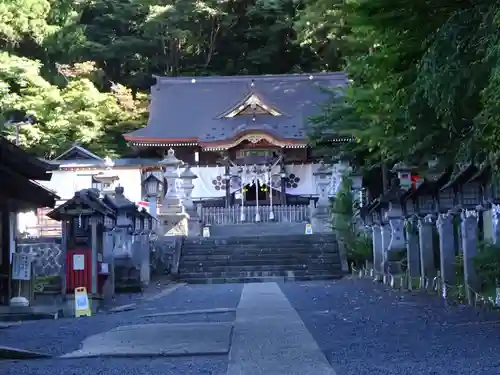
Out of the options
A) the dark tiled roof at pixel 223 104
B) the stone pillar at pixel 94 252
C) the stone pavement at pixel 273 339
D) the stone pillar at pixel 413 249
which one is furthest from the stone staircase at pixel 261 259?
the dark tiled roof at pixel 223 104

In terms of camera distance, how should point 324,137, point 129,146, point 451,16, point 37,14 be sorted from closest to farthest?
point 451,16 → point 324,137 → point 37,14 → point 129,146

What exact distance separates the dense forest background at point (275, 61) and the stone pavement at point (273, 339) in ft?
6.18

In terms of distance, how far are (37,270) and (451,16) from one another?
11.1 m

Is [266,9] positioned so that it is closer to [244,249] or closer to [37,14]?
[37,14]

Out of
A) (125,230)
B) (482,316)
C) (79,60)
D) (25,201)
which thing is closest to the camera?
(482,316)

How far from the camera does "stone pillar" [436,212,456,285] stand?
12.0 m

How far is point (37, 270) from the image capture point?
589 inches

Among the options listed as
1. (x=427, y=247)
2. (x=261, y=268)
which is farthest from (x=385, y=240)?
(x=261, y=268)

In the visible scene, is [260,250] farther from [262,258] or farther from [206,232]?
[206,232]

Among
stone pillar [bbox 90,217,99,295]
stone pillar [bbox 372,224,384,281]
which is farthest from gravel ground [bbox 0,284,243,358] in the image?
stone pillar [bbox 372,224,384,281]

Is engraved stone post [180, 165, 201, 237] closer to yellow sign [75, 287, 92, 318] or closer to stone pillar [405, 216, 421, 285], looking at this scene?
stone pillar [405, 216, 421, 285]

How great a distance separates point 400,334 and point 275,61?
3454 centimetres

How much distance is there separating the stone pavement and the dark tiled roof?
19690 millimetres

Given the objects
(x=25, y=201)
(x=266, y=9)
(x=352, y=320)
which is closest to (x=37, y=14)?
(x=266, y=9)
